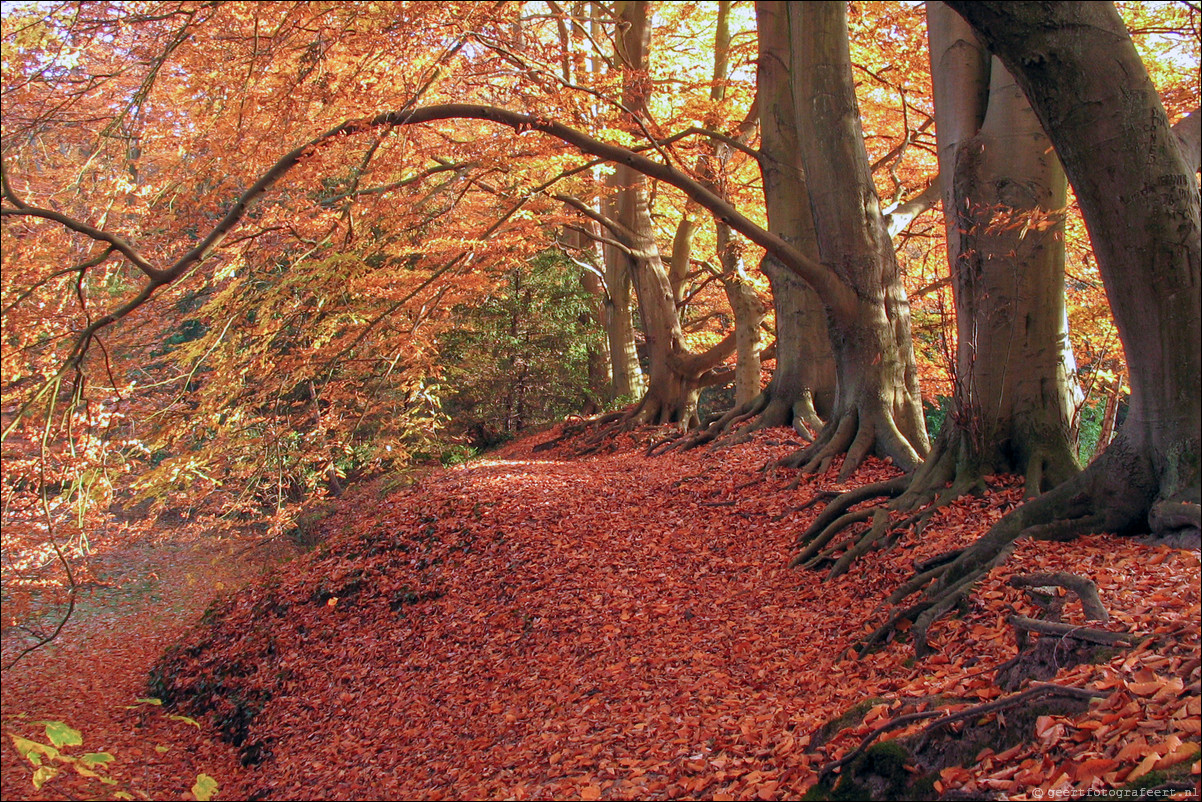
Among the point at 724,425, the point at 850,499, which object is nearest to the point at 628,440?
the point at 724,425

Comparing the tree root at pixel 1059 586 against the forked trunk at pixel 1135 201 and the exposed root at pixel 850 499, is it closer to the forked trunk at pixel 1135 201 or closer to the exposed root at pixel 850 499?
the forked trunk at pixel 1135 201

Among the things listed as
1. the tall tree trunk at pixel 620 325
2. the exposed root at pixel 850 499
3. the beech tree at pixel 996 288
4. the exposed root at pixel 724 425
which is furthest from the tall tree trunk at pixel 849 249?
the tall tree trunk at pixel 620 325

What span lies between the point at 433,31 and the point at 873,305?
468 centimetres

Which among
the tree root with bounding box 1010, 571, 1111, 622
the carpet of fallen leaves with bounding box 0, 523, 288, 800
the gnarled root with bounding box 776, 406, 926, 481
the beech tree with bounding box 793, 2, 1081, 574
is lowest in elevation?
the carpet of fallen leaves with bounding box 0, 523, 288, 800

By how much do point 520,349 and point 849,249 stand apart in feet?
35.6

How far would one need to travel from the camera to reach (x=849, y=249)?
23.8ft

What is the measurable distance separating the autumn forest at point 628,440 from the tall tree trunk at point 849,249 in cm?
4

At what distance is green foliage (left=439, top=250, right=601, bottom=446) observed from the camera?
1712 cm

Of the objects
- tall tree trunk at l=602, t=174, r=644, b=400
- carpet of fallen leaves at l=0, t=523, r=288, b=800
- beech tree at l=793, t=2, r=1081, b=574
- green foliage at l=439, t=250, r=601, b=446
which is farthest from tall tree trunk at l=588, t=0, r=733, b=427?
beech tree at l=793, t=2, r=1081, b=574

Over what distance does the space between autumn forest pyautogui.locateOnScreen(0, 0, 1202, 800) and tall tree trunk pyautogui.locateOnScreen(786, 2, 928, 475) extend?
4cm

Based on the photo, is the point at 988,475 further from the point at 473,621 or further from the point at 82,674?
the point at 82,674

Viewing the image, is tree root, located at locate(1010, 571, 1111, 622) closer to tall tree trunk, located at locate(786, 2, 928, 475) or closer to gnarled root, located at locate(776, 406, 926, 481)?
gnarled root, located at locate(776, 406, 926, 481)

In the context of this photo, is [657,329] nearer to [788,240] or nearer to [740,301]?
[740,301]

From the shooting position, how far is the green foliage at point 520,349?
1712cm
